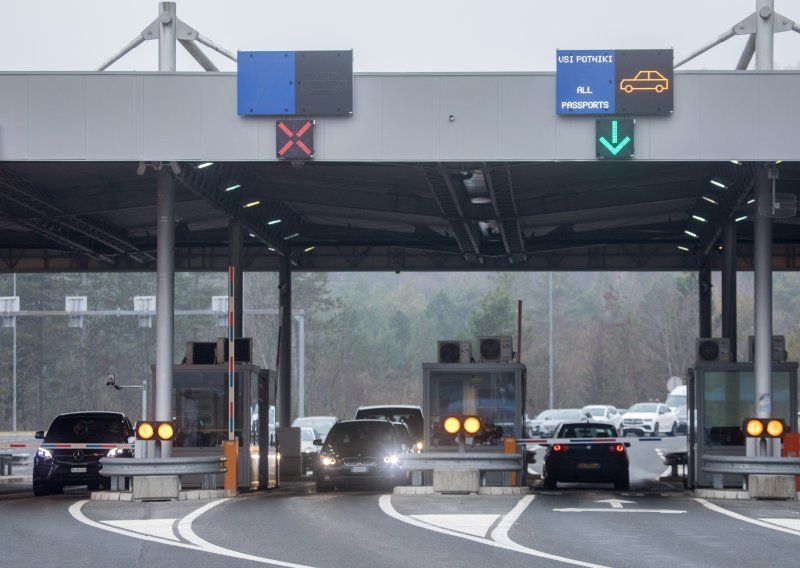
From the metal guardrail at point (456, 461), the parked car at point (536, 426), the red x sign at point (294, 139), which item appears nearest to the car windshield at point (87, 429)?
the metal guardrail at point (456, 461)

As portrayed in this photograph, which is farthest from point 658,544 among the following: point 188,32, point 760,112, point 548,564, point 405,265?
point 405,265

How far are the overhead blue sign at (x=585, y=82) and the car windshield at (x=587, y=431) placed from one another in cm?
1071

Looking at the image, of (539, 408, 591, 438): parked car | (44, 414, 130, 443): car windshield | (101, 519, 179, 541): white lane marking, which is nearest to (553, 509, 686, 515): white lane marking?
(101, 519, 179, 541): white lane marking

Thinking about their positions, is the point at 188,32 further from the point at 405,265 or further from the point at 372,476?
the point at 405,265

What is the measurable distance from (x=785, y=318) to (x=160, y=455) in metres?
105

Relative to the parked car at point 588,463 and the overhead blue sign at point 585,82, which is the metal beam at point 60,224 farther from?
the parked car at point 588,463

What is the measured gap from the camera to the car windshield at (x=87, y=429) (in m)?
28.4

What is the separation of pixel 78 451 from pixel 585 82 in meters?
12.6

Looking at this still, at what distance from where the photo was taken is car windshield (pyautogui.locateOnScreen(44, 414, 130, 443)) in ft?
93.0

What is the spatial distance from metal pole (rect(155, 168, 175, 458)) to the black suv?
117 inches

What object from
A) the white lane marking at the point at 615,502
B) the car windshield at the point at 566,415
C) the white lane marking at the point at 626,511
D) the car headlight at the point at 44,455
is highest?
the car headlight at the point at 44,455

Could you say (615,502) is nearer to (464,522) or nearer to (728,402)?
(728,402)

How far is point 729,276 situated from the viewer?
31.0m

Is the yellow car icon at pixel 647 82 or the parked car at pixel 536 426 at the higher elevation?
the yellow car icon at pixel 647 82
